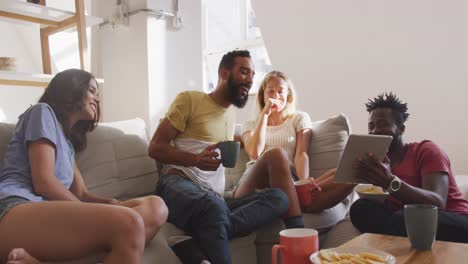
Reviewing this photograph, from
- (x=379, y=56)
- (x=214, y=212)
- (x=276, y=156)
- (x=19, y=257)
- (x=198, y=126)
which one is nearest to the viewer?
(x=19, y=257)

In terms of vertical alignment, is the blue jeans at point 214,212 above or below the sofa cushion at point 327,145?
below

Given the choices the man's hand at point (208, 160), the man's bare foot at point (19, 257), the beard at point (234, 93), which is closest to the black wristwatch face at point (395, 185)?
the man's hand at point (208, 160)

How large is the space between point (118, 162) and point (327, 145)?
3.46 feet

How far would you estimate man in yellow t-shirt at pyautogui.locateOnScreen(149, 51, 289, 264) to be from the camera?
1.63 metres

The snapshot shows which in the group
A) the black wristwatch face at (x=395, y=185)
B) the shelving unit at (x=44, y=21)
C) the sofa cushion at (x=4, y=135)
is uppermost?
the shelving unit at (x=44, y=21)

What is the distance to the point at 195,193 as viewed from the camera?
175 centimetres

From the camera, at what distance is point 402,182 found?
4.92ft

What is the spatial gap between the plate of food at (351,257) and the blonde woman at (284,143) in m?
0.84

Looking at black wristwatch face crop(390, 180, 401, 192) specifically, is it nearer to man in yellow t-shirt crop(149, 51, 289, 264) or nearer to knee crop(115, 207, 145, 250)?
man in yellow t-shirt crop(149, 51, 289, 264)

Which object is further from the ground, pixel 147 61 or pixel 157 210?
pixel 147 61

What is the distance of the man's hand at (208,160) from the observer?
1860 mm

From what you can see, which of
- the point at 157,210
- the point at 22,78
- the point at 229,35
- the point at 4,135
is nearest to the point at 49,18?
the point at 22,78

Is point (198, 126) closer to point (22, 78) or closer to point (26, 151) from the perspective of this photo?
point (26, 151)

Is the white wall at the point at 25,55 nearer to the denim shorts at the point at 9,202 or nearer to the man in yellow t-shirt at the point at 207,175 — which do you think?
the man in yellow t-shirt at the point at 207,175
